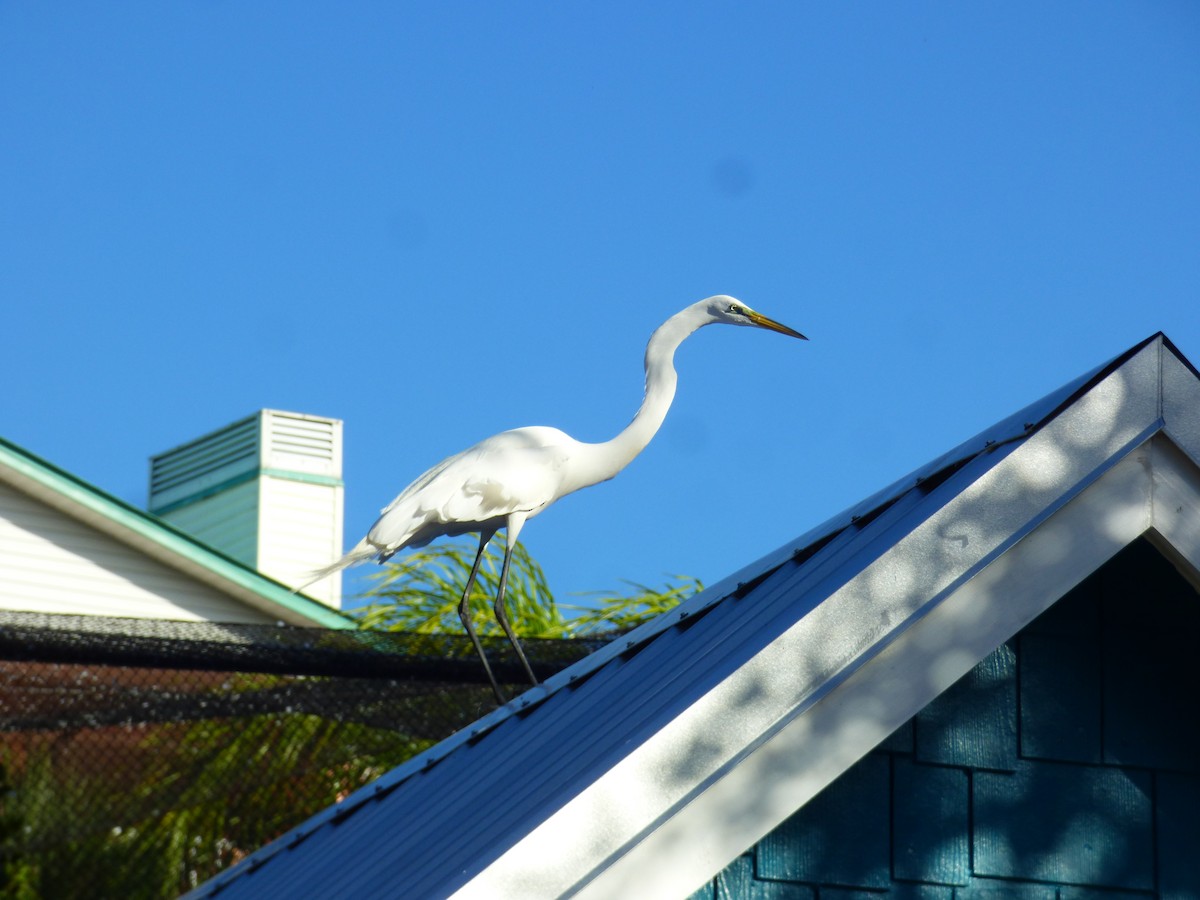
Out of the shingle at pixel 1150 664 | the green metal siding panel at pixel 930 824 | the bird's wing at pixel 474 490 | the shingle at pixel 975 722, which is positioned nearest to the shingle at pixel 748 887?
the green metal siding panel at pixel 930 824

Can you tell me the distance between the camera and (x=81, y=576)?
12.7 m

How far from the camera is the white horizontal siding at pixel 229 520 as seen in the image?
677 inches

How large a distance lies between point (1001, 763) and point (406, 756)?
23.6 feet

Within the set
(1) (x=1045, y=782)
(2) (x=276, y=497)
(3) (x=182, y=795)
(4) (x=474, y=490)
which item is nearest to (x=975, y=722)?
(1) (x=1045, y=782)

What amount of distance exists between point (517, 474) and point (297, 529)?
33.9ft

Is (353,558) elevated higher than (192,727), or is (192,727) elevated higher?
(353,558)

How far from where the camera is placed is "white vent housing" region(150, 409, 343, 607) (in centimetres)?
1717

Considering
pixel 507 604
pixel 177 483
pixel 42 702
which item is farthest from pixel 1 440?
pixel 177 483

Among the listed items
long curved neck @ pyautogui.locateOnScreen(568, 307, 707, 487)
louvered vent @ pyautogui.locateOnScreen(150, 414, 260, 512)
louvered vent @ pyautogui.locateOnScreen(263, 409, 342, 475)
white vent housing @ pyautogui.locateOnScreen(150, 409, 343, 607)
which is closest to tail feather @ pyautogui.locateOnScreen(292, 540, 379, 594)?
long curved neck @ pyautogui.locateOnScreen(568, 307, 707, 487)

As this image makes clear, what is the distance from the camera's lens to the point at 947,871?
2.82m

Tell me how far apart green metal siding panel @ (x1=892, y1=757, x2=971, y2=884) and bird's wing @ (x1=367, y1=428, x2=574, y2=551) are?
4.62 metres

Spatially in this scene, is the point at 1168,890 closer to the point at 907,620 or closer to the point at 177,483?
the point at 907,620

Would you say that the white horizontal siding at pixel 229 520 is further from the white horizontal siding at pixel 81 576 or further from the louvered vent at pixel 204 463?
the white horizontal siding at pixel 81 576

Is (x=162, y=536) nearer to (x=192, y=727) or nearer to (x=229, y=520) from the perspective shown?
(x=192, y=727)
